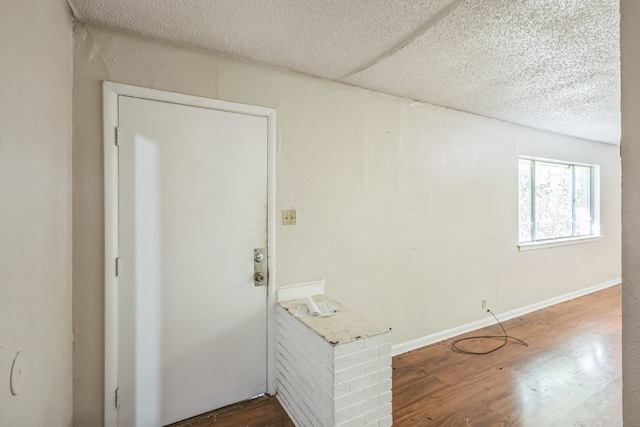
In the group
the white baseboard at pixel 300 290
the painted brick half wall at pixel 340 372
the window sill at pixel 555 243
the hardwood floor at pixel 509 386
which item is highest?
the window sill at pixel 555 243

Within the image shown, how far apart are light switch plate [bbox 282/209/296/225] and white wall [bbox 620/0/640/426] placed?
69.7 inches

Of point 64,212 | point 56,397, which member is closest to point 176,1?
point 64,212

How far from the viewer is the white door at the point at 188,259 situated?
1744 millimetres

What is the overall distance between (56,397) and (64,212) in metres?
0.86

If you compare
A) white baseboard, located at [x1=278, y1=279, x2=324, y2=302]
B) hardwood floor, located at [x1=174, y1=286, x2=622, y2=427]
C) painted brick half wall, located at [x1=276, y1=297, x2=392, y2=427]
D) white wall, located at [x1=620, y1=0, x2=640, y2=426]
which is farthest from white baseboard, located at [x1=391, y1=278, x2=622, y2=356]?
white wall, located at [x1=620, y1=0, x2=640, y2=426]

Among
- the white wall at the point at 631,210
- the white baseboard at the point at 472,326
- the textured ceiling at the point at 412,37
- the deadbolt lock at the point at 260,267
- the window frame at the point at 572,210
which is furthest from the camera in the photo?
the window frame at the point at 572,210

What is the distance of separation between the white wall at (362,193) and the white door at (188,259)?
0.45 feet

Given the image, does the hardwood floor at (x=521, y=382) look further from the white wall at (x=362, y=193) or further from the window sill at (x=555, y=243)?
the window sill at (x=555, y=243)

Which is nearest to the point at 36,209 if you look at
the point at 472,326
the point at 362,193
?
the point at 362,193

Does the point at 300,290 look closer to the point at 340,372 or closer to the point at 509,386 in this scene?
the point at 340,372

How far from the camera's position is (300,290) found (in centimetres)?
224

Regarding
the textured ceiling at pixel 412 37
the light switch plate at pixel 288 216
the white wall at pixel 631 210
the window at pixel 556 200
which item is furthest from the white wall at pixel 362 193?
the white wall at pixel 631 210

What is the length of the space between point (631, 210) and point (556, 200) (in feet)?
14.7

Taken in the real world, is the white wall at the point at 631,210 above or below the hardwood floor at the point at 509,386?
above
